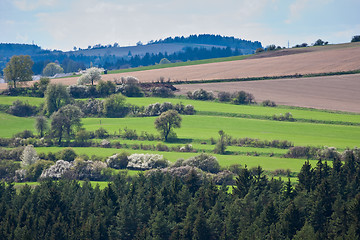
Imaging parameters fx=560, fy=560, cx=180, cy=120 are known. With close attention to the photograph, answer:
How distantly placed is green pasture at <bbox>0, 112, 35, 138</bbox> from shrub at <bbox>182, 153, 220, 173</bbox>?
46.2 metres

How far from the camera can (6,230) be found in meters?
63.2

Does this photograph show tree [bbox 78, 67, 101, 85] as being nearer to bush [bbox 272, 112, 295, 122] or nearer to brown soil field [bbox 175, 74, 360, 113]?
brown soil field [bbox 175, 74, 360, 113]

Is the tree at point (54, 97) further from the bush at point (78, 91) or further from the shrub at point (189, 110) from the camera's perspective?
the shrub at point (189, 110)

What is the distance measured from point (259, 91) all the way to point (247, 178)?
231ft

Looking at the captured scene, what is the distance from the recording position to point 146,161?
311 feet

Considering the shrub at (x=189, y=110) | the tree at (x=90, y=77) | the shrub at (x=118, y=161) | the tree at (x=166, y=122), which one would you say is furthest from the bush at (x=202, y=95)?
the shrub at (x=118, y=161)

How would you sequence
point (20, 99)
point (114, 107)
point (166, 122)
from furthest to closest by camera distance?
point (20, 99)
point (114, 107)
point (166, 122)

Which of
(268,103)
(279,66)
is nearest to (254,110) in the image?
(268,103)

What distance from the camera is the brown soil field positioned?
126312mm

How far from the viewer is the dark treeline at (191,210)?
59.3m

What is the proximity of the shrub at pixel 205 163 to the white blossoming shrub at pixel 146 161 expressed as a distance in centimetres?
448

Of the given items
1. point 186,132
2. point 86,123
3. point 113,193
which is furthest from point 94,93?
point 113,193

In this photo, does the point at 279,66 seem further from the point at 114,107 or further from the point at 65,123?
the point at 65,123

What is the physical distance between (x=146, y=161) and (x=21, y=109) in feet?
179
